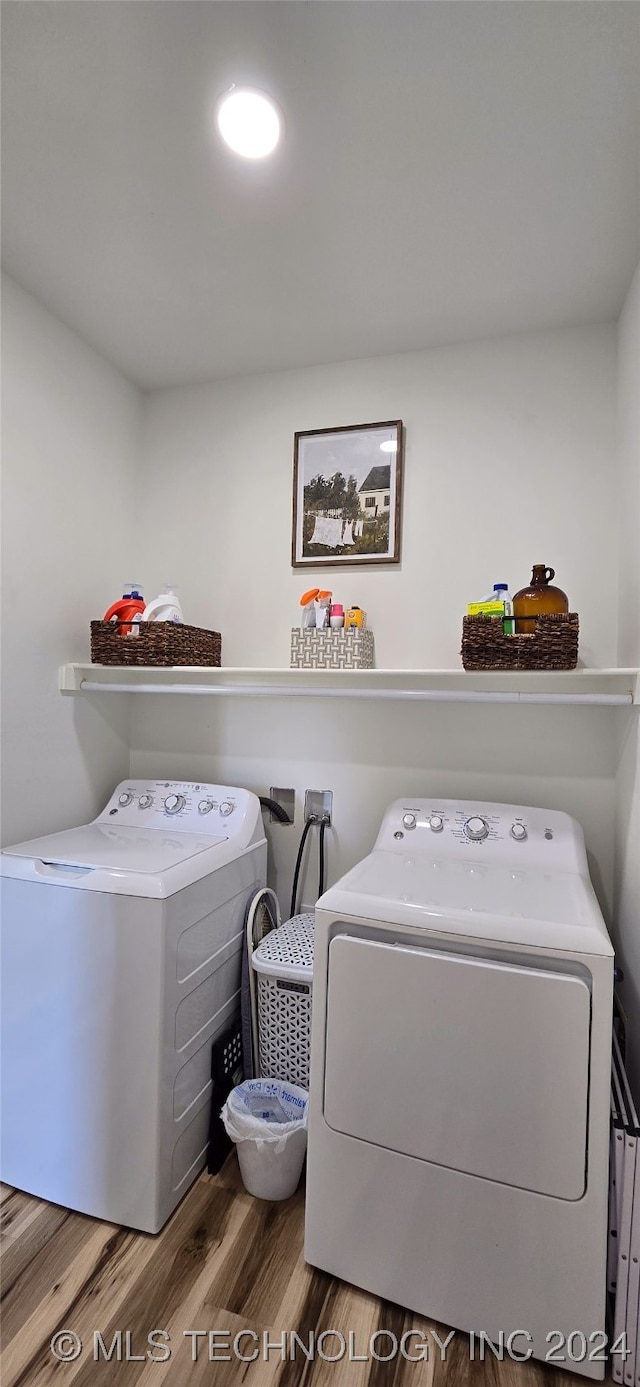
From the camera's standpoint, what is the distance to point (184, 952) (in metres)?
1.42

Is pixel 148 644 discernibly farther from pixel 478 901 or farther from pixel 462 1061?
pixel 462 1061

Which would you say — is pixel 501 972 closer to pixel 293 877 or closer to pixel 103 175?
pixel 293 877

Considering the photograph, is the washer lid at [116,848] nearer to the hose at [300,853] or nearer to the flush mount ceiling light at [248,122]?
the hose at [300,853]

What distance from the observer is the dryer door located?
106 cm

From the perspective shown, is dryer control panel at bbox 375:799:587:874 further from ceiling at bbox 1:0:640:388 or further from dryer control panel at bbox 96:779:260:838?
ceiling at bbox 1:0:640:388

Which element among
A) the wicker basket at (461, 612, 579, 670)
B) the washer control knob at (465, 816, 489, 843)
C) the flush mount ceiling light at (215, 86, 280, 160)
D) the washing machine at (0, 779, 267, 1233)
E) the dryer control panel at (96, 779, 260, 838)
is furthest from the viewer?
the dryer control panel at (96, 779, 260, 838)

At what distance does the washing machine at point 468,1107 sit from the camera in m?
1.06

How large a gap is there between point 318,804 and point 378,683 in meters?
0.52

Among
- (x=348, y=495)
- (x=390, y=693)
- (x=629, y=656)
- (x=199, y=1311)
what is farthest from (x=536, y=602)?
(x=199, y=1311)

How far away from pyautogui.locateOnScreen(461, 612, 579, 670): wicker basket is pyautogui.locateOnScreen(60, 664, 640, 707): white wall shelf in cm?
3

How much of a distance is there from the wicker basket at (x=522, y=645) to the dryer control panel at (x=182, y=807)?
868 mm

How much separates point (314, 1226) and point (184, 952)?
24.9 inches

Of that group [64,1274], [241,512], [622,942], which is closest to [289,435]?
[241,512]

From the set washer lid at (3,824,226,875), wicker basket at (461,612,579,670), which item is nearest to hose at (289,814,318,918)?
washer lid at (3,824,226,875)
